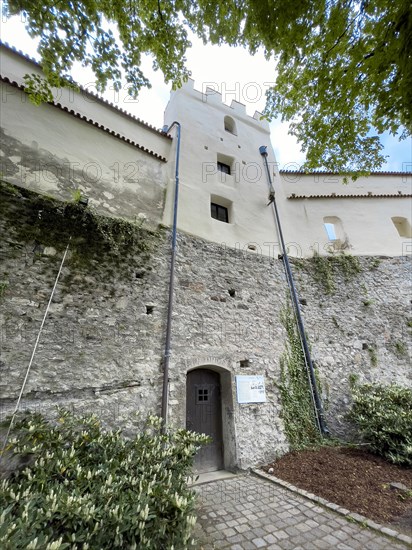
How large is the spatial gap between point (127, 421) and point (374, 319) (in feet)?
24.3

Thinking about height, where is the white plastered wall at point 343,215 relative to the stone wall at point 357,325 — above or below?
above

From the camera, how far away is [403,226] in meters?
9.76

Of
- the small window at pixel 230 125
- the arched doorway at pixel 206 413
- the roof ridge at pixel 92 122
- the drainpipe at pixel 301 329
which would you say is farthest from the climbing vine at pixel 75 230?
the small window at pixel 230 125

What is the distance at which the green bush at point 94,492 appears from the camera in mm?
1906

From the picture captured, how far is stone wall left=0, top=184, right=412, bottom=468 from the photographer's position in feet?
12.6

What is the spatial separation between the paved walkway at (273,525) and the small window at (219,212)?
625 cm

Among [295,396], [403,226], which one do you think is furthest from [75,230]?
[403,226]

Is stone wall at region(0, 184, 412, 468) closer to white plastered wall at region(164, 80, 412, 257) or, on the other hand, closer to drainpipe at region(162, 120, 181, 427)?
drainpipe at region(162, 120, 181, 427)

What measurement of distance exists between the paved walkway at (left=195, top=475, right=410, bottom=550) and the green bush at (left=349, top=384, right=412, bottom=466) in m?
2.39

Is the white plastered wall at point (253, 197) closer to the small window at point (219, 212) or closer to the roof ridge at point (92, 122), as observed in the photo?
the small window at point (219, 212)

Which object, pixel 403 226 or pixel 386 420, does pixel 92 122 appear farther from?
pixel 403 226

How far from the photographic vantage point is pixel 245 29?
12.0ft

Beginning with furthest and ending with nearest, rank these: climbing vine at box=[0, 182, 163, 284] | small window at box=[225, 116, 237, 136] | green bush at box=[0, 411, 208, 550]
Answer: small window at box=[225, 116, 237, 136] < climbing vine at box=[0, 182, 163, 284] < green bush at box=[0, 411, 208, 550]

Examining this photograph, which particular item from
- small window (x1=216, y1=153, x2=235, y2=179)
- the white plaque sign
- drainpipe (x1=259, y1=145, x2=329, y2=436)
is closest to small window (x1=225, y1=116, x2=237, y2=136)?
small window (x1=216, y1=153, x2=235, y2=179)
